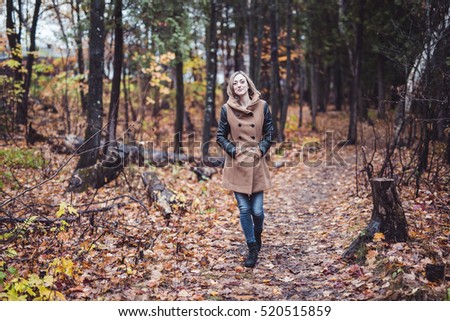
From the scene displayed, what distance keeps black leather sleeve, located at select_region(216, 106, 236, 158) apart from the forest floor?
1.57 metres

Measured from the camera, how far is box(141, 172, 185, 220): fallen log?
7306 mm

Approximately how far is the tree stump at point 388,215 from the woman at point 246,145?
1413mm

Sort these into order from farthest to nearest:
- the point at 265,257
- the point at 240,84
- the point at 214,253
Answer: the point at 214,253
the point at 265,257
the point at 240,84

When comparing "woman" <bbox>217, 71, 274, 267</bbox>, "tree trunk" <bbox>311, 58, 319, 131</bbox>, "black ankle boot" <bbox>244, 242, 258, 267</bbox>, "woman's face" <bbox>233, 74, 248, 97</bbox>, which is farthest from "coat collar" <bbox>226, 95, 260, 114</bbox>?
"tree trunk" <bbox>311, 58, 319, 131</bbox>

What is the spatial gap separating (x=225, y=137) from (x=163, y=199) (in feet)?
9.55

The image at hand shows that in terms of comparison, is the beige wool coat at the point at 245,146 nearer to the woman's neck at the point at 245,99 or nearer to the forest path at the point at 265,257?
the woman's neck at the point at 245,99

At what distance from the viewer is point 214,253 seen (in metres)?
5.75

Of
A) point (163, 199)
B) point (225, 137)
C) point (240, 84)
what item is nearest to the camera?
point (240, 84)

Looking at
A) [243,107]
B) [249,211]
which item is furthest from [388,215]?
[243,107]

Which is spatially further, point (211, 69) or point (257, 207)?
point (211, 69)

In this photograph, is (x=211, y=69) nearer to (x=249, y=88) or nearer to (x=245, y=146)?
(x=249, y=88)

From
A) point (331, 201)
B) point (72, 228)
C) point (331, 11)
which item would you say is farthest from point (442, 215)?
point (331, 11)

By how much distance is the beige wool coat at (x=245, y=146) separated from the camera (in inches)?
200

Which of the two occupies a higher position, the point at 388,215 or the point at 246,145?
the point at 246,145
